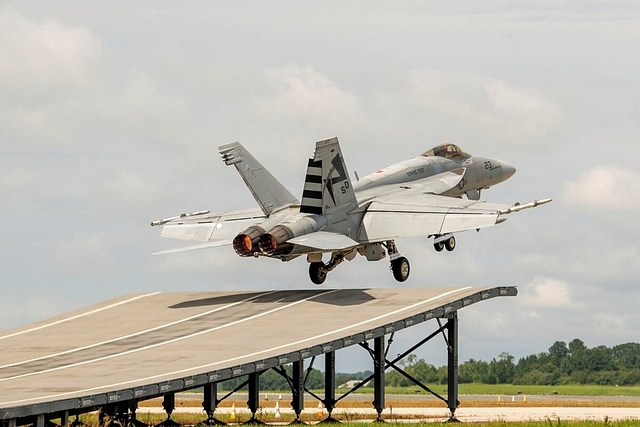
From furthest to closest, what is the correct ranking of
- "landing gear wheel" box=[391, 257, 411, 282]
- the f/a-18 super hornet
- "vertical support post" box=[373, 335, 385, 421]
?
"landing gear wheel" box=[391, 257, 411, 282], the f/a-18 super hornet, "vertical support post" box=[373, 335, 385, 421]

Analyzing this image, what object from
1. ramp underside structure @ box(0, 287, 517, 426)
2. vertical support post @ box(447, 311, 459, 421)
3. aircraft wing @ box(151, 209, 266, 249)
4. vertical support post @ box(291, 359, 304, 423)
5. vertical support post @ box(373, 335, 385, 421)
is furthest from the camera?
aircraft wing @ box(151, 209, 266, 249)

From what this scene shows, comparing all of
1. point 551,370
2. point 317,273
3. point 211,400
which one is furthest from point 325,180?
point 551,370

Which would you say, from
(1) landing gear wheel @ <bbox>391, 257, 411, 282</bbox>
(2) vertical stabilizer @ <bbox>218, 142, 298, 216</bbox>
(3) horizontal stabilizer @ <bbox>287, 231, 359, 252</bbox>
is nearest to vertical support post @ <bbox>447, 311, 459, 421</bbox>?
(3) horizontal stabilizer @ <bbox>287, 231, 359, 252</bbox>

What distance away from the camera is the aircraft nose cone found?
168ft

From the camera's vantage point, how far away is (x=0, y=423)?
2525 cm

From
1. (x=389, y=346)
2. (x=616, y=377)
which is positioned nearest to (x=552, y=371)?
(x=616, y=377)

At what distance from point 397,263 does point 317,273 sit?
3072mm

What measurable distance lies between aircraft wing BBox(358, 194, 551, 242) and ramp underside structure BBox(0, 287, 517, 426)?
2.92 metres

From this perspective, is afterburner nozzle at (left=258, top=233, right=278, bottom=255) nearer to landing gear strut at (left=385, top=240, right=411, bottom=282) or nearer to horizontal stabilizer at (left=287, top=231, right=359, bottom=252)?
horizontal stabilizer at (left=287, top=231, right=359, bottom=252)

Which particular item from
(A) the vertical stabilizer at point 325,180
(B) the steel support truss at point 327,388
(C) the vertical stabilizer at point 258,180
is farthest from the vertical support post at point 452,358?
(C) the vertical stabilizer at point 258,180

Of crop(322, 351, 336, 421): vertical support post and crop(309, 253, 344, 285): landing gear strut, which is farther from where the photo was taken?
crop(309, 253, 344, 285): landing gear strut

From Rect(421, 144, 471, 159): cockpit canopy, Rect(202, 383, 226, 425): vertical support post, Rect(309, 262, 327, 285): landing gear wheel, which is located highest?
Rect(421, 144, 471, 159): cockpit canopy

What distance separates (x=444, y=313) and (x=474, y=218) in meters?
6.75

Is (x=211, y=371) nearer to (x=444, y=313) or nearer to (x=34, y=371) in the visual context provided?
(x=34, y=371)
